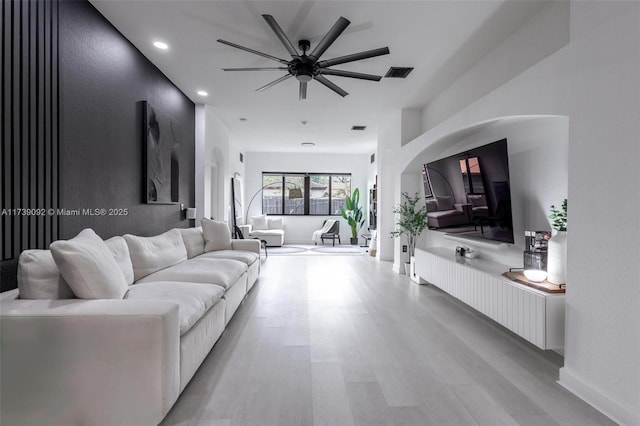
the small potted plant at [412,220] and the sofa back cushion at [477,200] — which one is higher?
the sofa back cushion at [477,200]

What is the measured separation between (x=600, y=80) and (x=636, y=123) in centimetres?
35

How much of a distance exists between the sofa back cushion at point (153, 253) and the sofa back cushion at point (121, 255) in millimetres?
266

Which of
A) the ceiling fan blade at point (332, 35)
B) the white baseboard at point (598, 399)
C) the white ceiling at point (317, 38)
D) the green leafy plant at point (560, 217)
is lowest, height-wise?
the white baseboard at point (598, 399)

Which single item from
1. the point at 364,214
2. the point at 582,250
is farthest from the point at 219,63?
the point at 364,214

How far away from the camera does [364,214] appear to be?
984cm

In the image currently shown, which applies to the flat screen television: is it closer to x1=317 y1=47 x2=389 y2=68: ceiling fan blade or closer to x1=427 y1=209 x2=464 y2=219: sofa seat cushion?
x1=427 y1=209 x2=464 y2=219: sofa seat cushion

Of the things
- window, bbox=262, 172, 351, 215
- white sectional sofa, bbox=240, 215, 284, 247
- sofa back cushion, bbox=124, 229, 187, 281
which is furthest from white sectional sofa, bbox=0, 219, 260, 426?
window, bbox=262, 172, 351, 215

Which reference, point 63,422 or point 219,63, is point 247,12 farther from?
point 63,422

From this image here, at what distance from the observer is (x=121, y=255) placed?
244 centimetres

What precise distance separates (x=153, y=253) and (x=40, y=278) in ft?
4.31

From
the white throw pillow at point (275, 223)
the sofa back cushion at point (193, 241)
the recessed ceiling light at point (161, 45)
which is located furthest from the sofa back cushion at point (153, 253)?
the white throw pillow at point (275, 223)

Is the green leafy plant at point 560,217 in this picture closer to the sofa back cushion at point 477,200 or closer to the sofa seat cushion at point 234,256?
the sofa back cushion at point 477,200

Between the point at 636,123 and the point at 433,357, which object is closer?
the point at 636,123

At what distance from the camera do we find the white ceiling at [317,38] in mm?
2582
